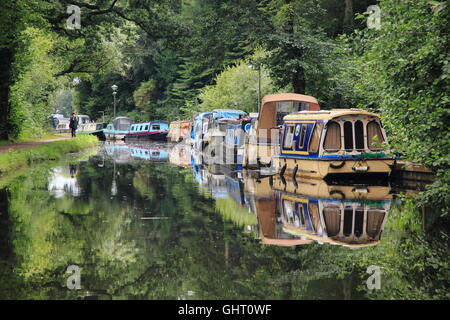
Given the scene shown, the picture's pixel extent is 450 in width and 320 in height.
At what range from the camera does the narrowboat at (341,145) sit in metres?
20.1

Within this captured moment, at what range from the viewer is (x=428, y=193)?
10992 mm

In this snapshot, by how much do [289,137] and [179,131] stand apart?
4418 centimetres

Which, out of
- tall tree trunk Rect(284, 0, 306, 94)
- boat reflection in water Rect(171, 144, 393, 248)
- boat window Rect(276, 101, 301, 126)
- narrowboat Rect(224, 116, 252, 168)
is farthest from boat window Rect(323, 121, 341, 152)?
tall tree trunk Rect(284, 0, 306, 94)

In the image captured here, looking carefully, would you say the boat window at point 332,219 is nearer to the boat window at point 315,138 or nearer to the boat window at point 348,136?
the boat window at point 315,138

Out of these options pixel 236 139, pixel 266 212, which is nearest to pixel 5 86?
pixel 236 139

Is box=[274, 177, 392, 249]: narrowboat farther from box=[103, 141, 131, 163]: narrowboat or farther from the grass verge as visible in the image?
box=[103, 141, 131, 163]: narrowboat

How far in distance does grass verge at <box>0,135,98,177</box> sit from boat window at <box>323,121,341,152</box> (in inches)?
426

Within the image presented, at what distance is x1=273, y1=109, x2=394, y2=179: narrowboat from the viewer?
65.9 feet

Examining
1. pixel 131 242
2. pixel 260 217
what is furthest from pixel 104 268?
pixel 260 217

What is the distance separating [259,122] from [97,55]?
895 inches

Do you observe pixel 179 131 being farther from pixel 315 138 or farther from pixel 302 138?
pixel 315 138

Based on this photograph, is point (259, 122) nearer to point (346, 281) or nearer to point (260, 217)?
point (260, 217)

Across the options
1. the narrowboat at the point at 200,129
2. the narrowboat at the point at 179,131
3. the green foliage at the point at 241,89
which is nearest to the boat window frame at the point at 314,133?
the narrowboat at the point at 200,129

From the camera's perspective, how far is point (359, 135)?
20531mm
